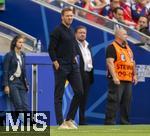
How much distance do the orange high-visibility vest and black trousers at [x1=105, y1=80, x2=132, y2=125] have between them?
151 millimetres

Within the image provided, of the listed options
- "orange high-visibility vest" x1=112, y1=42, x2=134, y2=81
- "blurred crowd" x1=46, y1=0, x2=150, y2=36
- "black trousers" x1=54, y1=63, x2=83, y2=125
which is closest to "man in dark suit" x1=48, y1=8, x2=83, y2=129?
"black trousers" x1=54, y1=63, x2=83, y2=125

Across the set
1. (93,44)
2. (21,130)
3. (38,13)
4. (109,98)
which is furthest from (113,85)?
(21,130)

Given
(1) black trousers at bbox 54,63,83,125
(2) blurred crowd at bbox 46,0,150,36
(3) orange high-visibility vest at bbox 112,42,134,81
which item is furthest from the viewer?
(2) blurred crowd at bbox 46,0,150,36

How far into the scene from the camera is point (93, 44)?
58.1 ft

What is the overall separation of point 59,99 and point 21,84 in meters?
1.59

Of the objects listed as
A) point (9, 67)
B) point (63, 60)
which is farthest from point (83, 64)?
point (63, 60)

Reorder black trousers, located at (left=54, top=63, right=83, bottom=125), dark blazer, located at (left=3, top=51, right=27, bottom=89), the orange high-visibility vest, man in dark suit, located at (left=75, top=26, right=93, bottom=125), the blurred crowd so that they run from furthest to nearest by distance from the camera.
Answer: the blurred crowd → man in dark suit, located at (left=75, top=26, right=93, bottom=125) → the orange high-visibility vest → dark blazer, located at (left=3, top=51, right=27, bottom=89) → black trousers, located at (left=54, top=63, right=83, bottom=125)

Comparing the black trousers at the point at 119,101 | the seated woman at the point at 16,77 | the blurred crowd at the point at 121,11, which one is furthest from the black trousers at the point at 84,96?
the blurred crowd at the point at 121,11

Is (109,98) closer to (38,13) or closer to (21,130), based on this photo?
(38,13)

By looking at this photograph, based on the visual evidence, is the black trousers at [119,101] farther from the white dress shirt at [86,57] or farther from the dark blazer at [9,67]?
the dark blazer at [9,67]

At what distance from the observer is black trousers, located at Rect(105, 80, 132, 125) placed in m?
15.7

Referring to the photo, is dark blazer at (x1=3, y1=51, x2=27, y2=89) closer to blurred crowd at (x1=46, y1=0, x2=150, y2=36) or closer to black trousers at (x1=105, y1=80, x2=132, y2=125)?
black trousers at (x1=105, y1=80, x2=132, y2=125)

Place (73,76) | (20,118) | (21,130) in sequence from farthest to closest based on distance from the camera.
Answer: (20,118) → (73,76) → (21,130)

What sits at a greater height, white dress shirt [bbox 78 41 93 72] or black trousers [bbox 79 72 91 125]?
white dress shirt [bbox 78 41 93 72]
